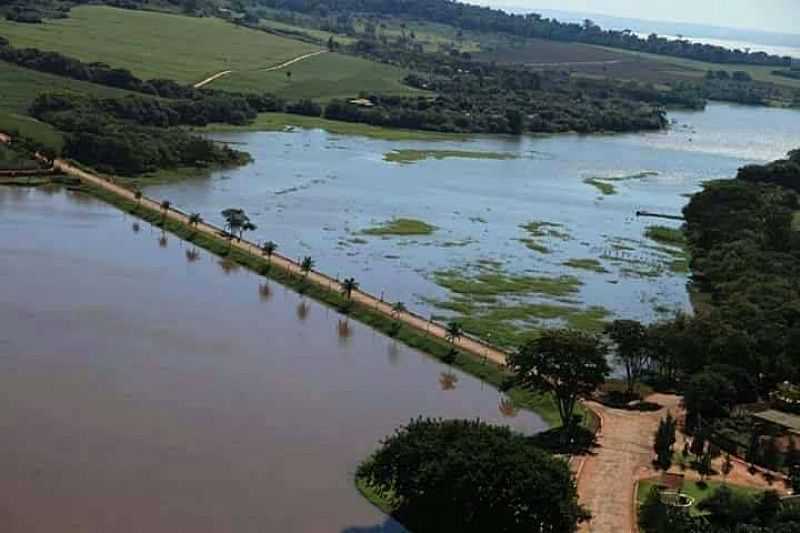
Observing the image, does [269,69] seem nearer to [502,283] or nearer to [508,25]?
[502,283]

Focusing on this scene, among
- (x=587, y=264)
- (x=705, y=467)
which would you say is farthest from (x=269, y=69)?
(x=705, y=467)

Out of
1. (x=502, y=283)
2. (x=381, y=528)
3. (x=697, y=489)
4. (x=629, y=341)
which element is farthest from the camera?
(x=502, y=283)

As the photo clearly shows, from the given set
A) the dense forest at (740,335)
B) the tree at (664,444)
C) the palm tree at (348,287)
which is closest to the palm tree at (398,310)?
the palm tree at (348,287)

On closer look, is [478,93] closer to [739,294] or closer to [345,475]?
[739,294]

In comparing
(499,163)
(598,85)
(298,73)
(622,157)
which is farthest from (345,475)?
(598,85)

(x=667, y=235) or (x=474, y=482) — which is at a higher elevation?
(x=474, y=482)

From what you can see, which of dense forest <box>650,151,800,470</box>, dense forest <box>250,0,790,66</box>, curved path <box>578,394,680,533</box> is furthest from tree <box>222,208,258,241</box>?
dense forest <box>250,0,790,66</box>

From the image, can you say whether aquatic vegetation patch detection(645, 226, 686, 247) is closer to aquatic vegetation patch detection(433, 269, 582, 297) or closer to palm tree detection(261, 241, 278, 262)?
aquatic vegetation patch detection(433, 269, 582, 297)

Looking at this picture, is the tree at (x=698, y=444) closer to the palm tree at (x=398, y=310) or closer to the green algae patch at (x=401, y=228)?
the palm tree at (x=398, y=310)

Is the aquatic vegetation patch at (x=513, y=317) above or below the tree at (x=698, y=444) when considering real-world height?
below
